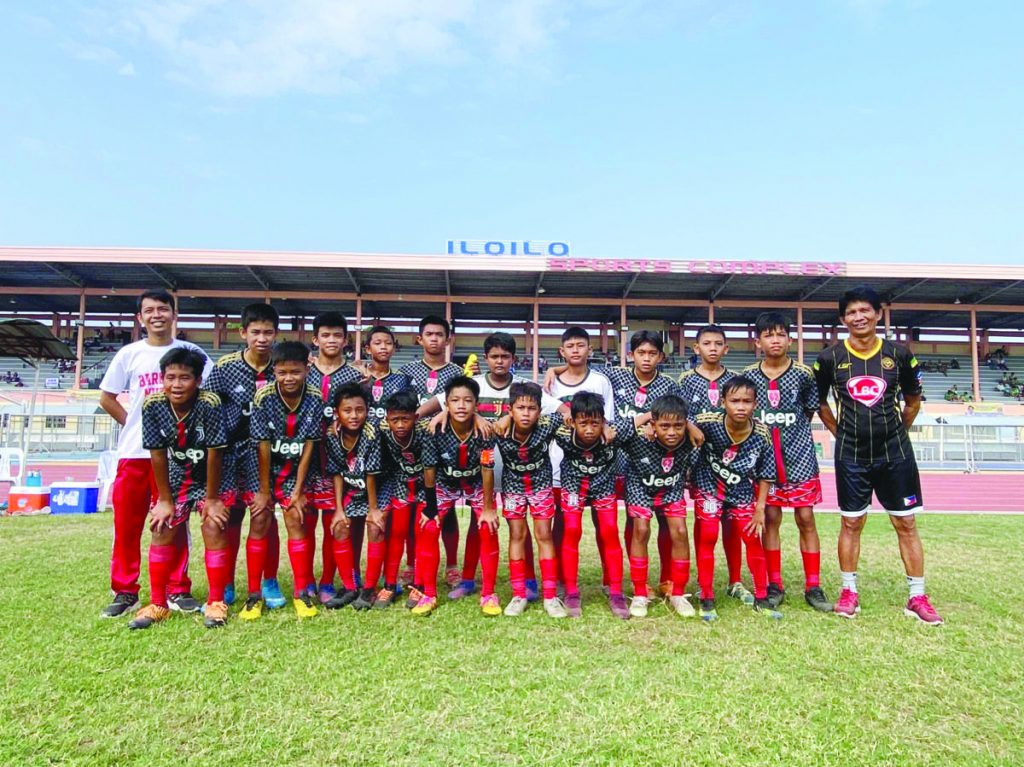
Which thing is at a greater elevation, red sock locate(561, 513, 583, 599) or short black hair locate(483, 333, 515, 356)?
short black hair locate(483, 333, 515, 356)

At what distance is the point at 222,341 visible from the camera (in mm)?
29547

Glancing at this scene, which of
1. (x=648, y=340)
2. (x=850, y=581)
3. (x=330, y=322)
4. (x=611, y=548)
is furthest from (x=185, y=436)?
(x=850, y=581)

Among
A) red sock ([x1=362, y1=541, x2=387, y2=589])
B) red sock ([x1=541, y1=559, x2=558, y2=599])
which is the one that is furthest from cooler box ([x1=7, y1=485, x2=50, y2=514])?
red sock ([x1=541, y1=559, x2=558, y2=599])

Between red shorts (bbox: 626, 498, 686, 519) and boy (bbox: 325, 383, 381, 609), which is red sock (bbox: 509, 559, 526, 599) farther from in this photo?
boy (bbox: 325, 383, 381, 609)

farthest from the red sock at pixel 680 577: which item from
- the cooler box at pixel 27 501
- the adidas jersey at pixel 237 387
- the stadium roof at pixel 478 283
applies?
the stadium roof at pixel 478 283

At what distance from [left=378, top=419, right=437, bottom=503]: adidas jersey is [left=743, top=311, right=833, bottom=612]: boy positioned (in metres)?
2.33

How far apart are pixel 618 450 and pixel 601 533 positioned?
1.94 feet

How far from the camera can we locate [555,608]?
3766 millimetres

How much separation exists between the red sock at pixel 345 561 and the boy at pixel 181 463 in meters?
0.69

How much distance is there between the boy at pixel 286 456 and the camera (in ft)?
12.5

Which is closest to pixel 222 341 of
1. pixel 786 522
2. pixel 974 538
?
pixel 786 522

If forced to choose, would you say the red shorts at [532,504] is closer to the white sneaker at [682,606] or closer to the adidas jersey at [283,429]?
the white sneaker at [682,606]

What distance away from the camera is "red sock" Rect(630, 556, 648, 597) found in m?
3.88

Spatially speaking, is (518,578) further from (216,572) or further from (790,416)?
(790,416)
